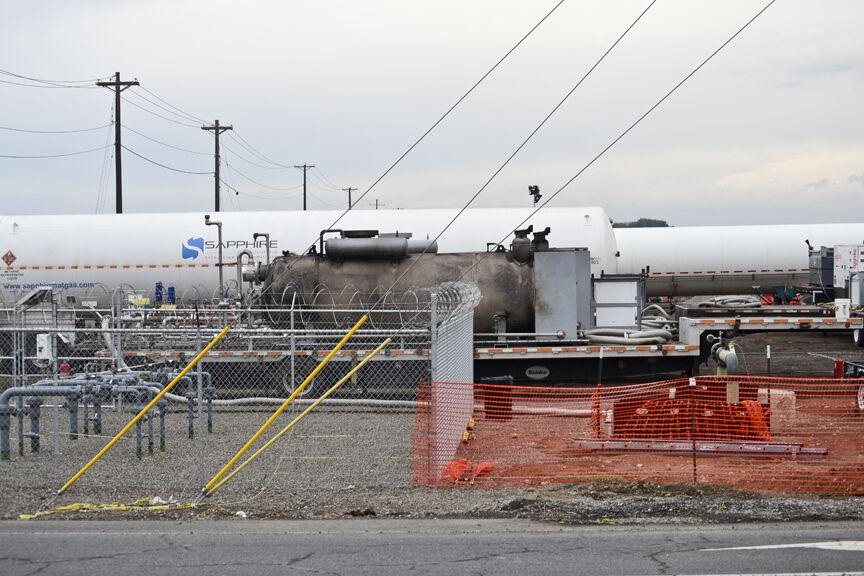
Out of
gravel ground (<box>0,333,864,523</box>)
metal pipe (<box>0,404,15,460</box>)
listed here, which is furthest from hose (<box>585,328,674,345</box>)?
metal pipe (<box>0,404,15,460</box>)

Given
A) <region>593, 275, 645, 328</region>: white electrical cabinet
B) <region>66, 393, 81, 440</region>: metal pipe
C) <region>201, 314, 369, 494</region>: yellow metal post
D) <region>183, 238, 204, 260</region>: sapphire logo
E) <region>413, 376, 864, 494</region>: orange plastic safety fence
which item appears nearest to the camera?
<region>201, 314, 369, 494</region>: yellow metal post

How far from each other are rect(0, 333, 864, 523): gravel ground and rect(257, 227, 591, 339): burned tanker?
18.6 feet

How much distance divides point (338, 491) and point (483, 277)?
9529 millimetres

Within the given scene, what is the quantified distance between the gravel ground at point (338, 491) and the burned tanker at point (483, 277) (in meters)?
5.66

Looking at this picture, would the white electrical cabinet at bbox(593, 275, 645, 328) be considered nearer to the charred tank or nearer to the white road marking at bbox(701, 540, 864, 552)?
the charred tank

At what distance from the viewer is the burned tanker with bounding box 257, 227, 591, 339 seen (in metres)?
18.8

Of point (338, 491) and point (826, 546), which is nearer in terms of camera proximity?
point (826, 546)

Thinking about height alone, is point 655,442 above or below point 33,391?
below

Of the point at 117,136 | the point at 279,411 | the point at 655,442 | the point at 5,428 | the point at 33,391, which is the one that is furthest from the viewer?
the point at 117,136

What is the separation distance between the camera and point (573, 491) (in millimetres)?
10008

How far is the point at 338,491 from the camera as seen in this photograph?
10.2 metres

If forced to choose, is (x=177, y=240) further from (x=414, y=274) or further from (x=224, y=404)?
(x=224, y=404)

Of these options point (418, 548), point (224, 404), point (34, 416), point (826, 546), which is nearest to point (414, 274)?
point (224, 404)

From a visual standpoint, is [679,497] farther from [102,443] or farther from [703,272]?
[703,272]
